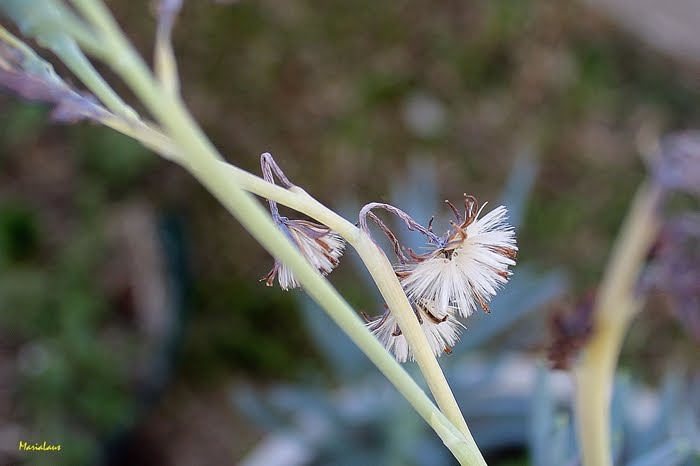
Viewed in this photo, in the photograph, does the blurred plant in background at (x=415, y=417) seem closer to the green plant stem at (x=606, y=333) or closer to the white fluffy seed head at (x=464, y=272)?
the green plant stem at (x=606, y=333)

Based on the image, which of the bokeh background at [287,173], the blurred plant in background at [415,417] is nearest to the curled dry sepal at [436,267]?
the blurred plant in background at [415,417]

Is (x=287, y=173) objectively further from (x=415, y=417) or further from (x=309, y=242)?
(x=309, y=242)

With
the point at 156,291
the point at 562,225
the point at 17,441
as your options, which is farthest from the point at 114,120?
the point at 562,225

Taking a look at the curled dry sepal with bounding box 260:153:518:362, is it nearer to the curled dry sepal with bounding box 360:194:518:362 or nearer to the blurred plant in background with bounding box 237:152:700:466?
the curled dry sepal with bounding box 360:194:518:362

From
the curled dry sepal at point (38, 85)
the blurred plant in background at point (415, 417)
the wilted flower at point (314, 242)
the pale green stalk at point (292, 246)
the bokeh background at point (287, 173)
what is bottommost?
the pale green stalk at point (292, 246)

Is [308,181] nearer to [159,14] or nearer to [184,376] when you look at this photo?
[184,376]

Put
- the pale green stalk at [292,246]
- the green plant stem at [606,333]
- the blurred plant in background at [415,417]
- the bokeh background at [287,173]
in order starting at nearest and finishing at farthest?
1. the pale green stalk at [292,246]
2. the green plant stem at [606,333]
3. the blurred plant in background at [415,417]
4. the bokeh background at [287,173]
